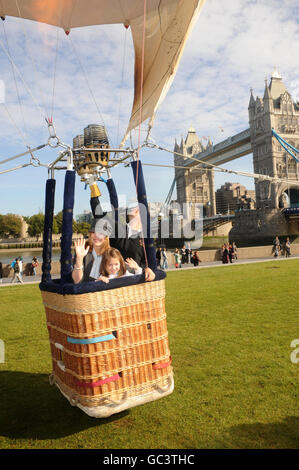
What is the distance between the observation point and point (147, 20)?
6.05 metres

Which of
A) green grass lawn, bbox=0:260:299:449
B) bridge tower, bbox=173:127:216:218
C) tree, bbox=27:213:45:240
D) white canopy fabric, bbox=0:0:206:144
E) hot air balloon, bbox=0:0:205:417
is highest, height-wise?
bridge tower, bbox=173:127:216:218

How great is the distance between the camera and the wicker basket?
3.29 metres

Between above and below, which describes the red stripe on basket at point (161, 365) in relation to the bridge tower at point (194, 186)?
below

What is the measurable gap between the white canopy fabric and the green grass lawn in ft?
12.8

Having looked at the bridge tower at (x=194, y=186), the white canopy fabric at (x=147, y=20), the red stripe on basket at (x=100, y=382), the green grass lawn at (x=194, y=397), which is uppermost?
the bridge tower at (x=194, y=186)

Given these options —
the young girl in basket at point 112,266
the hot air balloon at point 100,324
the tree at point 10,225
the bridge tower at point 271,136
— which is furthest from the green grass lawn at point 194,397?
the tree at point 10,225

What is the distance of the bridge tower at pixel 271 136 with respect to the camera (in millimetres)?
72875

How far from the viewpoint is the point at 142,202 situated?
3832mm

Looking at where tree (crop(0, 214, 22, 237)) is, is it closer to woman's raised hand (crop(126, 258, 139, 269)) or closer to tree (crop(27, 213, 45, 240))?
tree (crop(27, 213, 45, 240))

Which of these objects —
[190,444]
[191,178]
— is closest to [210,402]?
[190,444]

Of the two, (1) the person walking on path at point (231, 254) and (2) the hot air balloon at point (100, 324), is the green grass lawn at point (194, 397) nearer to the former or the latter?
(2) the hot air balloon at point (100, 324)

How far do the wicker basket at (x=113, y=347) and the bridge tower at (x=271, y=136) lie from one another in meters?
68.9

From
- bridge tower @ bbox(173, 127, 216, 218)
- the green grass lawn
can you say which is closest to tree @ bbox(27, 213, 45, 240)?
bridge tower @ bbox(173, 127, 216, 218)
